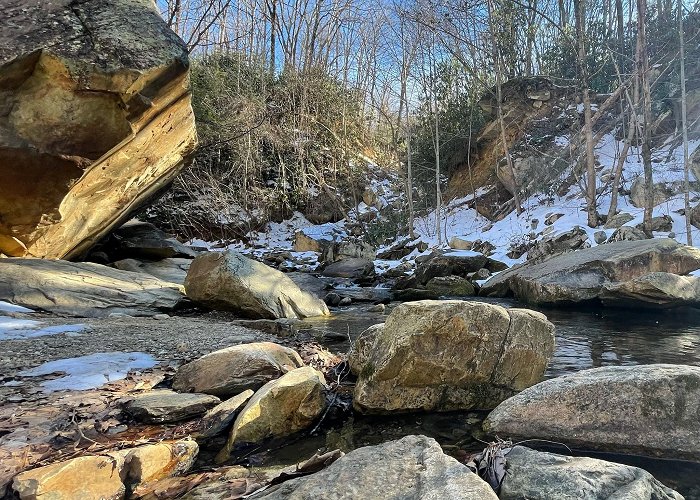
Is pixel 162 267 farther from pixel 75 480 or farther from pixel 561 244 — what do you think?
pixel 561 244

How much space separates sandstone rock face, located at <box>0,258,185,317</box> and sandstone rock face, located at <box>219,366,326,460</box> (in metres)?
4.04

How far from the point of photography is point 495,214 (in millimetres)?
16281

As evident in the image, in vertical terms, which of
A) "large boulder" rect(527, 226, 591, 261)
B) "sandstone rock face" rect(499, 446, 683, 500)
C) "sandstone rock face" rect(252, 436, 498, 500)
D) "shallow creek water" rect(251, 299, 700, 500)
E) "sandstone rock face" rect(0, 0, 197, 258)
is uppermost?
"sandstone rock face" rect(0, 0, 197, 258)

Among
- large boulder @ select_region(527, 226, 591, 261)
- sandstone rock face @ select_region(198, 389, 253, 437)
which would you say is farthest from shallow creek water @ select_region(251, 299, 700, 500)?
large boulder @ select_region(527, 226, 591, 261)

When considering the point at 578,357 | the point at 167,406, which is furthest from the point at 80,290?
the point at 578,357

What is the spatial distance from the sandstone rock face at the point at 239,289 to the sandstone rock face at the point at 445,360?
3.78 m

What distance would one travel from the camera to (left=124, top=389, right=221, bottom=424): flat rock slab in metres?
3.05

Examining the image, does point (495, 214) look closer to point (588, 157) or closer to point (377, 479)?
point (588, 157)

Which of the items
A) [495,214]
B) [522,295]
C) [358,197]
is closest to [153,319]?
[522,295]

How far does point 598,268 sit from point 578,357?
3.77 m

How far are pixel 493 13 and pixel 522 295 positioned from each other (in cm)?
1158

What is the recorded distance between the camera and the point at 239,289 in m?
7.07

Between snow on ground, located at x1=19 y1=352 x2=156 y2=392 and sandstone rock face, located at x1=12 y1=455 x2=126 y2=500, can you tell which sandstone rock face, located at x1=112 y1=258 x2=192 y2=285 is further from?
sandstone rock face, located at x1=12 y1=455 x2=126 y2=500

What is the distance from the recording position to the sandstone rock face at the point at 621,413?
8.64 feet
